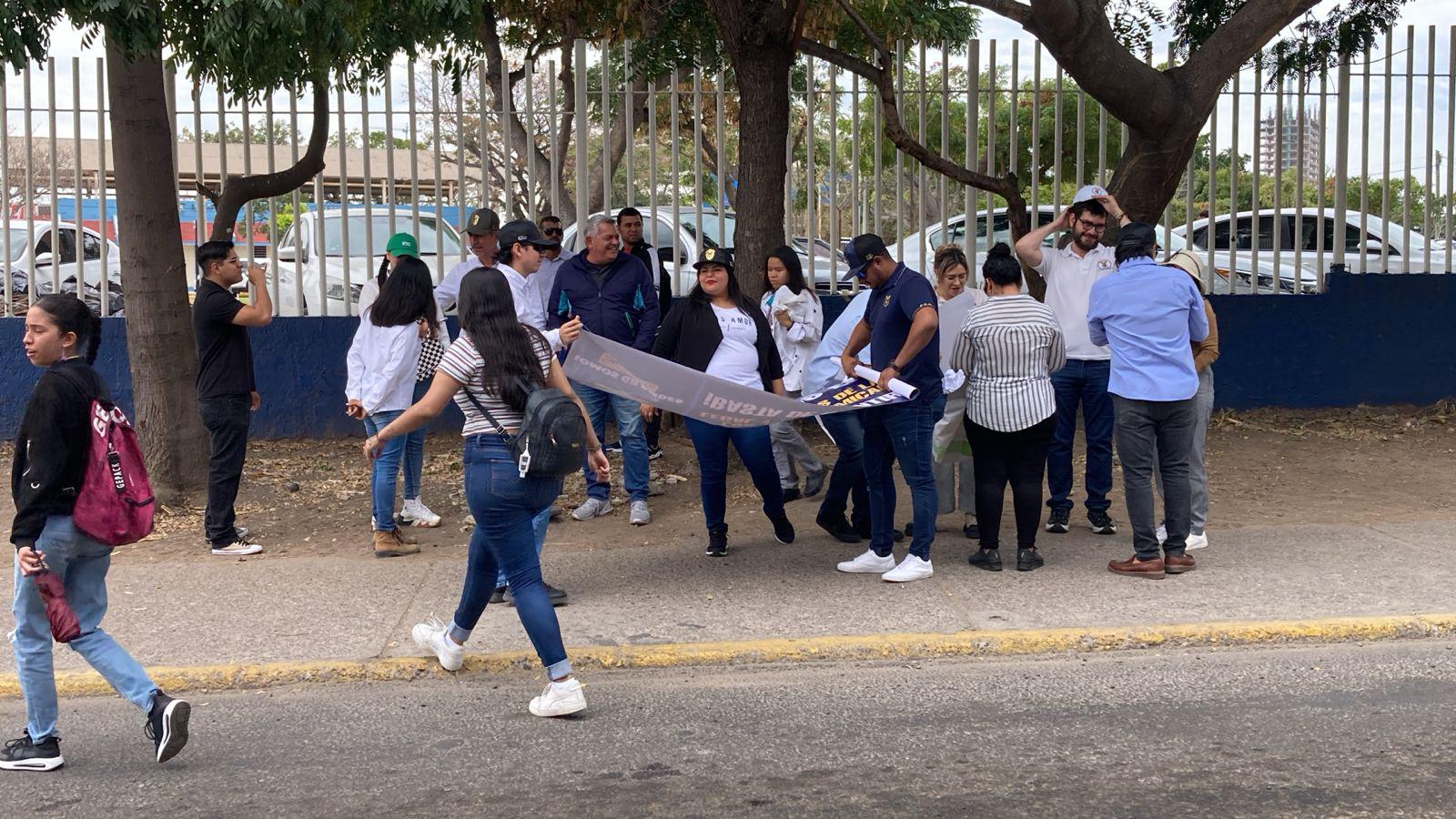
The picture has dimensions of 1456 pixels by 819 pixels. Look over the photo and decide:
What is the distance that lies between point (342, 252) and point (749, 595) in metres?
5.74

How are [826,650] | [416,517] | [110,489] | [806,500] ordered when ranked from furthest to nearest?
[806,500]
[416,517]
[826,650]
[110,489]

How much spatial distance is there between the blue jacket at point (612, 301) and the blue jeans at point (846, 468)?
5.21 feet

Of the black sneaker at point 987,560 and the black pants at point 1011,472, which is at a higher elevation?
the black pants at point 1011,472

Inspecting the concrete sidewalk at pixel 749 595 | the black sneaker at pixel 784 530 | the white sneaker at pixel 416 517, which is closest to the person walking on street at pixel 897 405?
the concrete sidewalk at pixel 749 595

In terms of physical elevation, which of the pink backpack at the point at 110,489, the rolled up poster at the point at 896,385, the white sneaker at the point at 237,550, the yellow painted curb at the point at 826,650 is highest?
the rolled up poster at the point at 896,385

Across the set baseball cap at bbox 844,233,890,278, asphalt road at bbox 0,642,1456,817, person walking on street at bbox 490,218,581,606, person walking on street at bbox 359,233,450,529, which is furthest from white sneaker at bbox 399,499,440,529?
baseball cap at bbox 844,233,890,278

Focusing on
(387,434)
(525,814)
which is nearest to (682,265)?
(387,434)

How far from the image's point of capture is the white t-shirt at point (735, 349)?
748 centimetres

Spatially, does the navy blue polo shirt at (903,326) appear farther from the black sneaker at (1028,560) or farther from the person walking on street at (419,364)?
the person walking on street at (419,364)

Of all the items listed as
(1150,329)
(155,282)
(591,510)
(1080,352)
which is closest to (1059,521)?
(1080,352)

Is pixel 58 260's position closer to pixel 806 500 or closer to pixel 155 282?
pixel 155 282

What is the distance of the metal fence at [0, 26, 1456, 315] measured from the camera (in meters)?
11.0

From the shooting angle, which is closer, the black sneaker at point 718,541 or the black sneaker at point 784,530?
the black sneaker at point 718,541

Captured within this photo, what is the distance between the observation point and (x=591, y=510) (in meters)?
8.78
